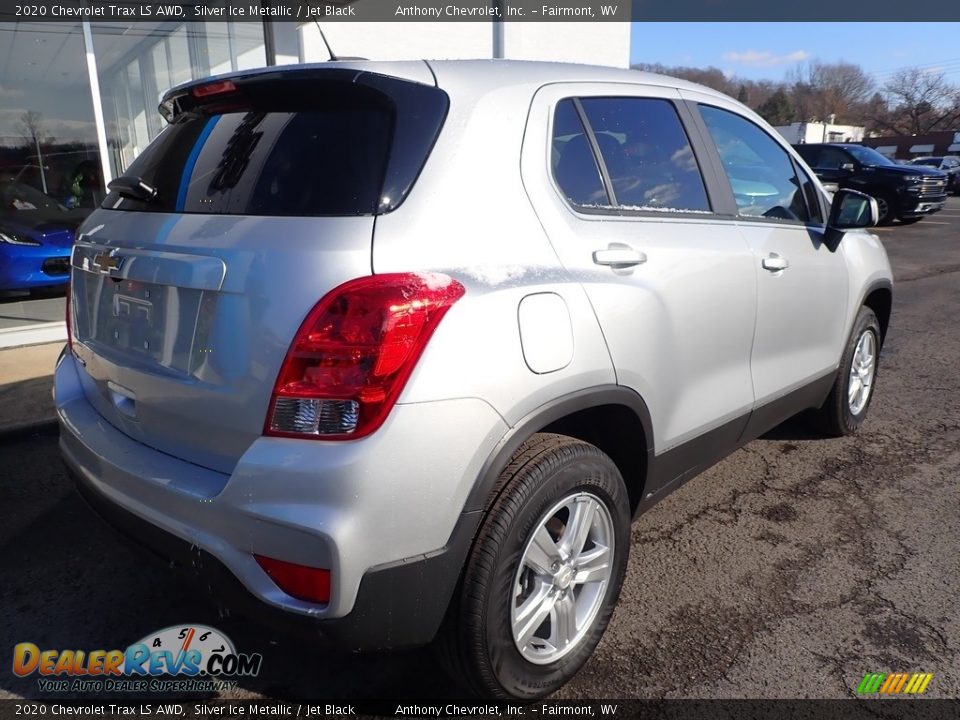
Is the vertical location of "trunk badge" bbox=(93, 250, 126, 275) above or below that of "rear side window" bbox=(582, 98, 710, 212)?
below

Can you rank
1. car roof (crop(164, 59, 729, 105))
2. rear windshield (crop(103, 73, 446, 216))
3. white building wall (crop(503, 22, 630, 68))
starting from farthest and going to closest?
white building wall (crop(503, 22, 630, 68)) < car roof (crop(164, 59, 729, 105)) < rear windshield (crop(103, 73, 446, 216))

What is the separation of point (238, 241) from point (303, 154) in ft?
0.99

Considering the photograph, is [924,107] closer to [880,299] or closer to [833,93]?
[833,93]

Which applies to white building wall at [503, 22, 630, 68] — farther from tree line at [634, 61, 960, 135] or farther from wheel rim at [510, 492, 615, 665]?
tree line at [634, 61, 960, 135]

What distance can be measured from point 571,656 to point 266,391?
1.27m

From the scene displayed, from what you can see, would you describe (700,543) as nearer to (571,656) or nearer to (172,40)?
(571,656)

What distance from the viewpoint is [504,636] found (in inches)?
79.9

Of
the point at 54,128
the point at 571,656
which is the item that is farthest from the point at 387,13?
the point at 571,656

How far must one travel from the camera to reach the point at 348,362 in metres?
1.71

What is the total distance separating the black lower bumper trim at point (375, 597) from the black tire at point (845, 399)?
9.26 feet

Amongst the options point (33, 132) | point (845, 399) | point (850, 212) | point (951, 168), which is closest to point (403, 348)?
point (850, 212)

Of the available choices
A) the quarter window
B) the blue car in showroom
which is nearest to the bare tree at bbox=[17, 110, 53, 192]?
the blue car in showroom

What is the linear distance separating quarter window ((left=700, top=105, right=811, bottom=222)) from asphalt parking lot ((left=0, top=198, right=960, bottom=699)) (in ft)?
4.43

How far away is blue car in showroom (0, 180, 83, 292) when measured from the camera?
281 inches
